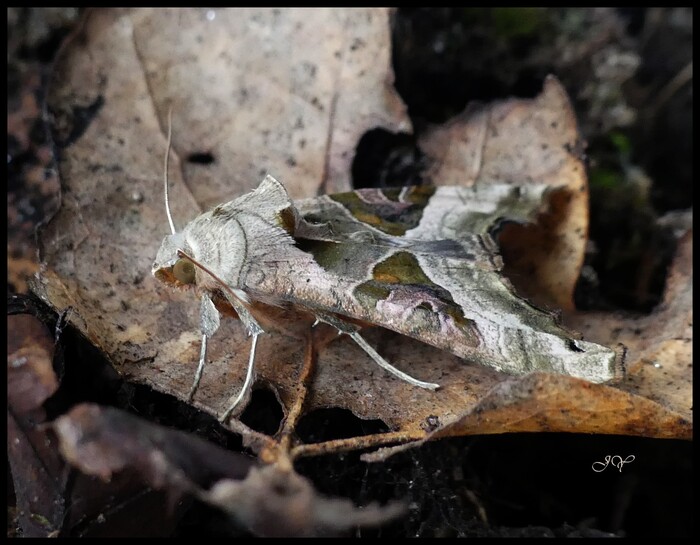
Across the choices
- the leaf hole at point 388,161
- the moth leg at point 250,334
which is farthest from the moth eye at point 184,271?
the leaf hole at point 388,161

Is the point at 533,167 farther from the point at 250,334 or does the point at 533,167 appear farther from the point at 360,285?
the point at 250,334

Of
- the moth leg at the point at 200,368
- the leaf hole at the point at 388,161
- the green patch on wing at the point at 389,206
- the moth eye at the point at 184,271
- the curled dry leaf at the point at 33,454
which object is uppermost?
the leaf hole at the point at 388,161

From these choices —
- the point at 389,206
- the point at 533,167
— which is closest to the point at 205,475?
the point at 389,206

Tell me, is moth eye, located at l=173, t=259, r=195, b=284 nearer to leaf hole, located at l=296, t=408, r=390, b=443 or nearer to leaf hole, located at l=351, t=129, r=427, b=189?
leaf hole, located at l=296, t=408, r=390, b=443

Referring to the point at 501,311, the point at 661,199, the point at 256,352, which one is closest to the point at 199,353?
the point at 256,352

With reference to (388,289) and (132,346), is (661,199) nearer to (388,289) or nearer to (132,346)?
(388,289)

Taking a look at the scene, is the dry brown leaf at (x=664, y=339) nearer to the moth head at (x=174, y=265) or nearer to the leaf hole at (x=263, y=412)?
the leaf hole at (x=263, y=412)

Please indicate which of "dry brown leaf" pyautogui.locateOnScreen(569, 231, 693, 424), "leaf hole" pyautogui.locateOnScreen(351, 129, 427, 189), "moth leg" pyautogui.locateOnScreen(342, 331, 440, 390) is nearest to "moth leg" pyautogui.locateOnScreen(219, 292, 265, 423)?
"moth leg" pyautogui.locateOnScreen(342, 331, 440, 390)
